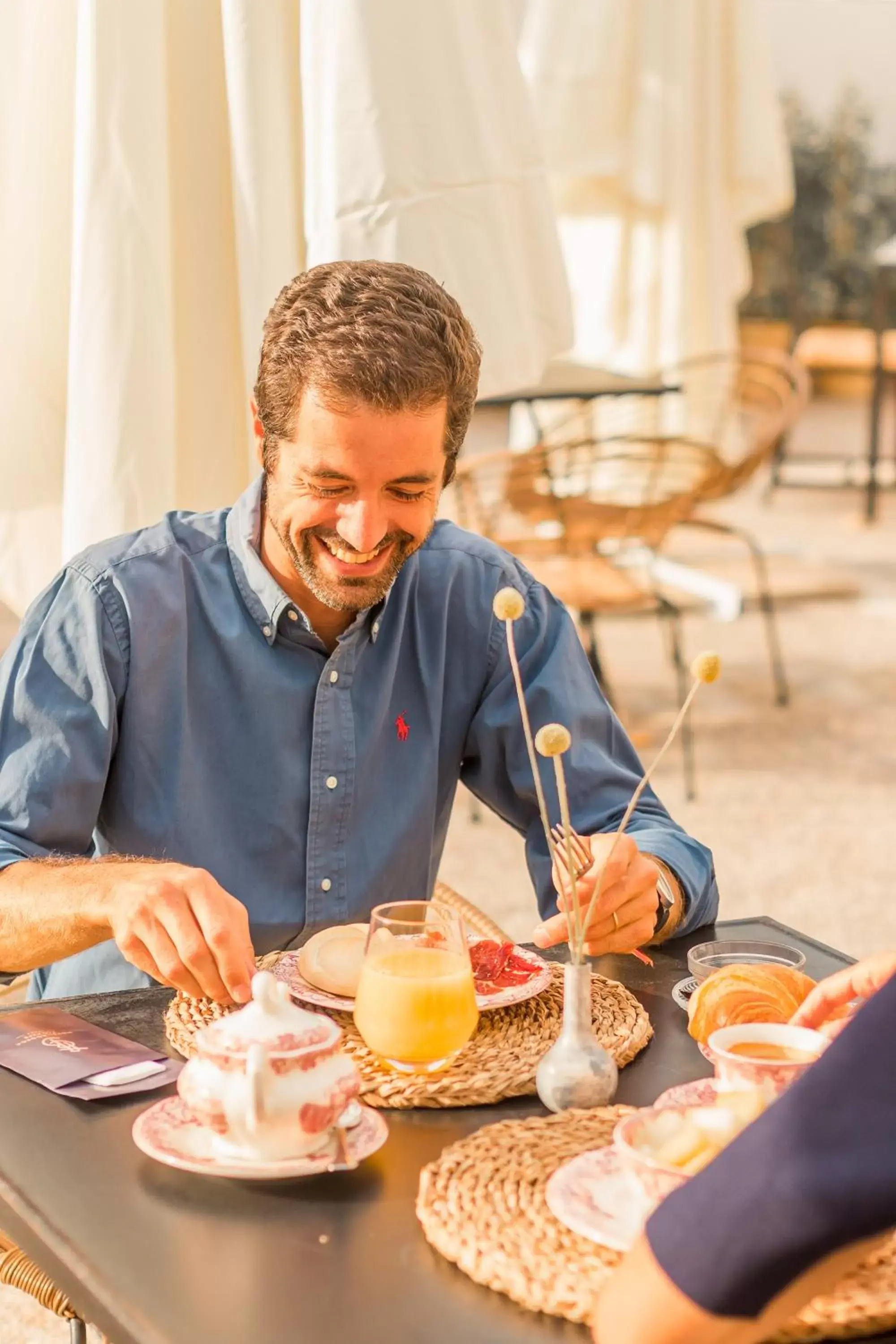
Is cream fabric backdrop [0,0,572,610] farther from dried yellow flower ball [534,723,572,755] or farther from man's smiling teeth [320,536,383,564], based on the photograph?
dried yellow flower ball [534,723,572,755]

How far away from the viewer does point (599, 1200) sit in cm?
98

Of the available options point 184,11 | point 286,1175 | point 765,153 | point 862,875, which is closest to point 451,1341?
point 286,1175

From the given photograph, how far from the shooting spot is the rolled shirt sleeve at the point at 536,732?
1.73 m

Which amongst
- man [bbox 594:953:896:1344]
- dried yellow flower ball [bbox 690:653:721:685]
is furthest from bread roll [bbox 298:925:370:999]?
man [bbox 594:953:896:1344]

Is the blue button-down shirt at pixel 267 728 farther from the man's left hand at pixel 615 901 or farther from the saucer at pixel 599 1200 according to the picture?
the saucer at pixel 599 1200

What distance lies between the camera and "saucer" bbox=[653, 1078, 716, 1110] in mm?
1131

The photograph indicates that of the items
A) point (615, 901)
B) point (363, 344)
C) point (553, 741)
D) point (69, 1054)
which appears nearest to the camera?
point (553, 741)

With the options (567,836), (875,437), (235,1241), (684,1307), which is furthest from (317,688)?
(875,437)

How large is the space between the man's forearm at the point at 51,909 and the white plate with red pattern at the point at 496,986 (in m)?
0.15

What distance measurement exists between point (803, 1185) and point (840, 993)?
550 mm

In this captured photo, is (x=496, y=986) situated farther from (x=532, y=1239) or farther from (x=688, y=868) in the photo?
(x=532, y=1239)

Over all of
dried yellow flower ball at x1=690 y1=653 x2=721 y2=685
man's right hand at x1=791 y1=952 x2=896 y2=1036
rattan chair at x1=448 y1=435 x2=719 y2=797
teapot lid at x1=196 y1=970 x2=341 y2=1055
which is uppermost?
dried yellow flower ball at x1=690 y1=653 x2=721 y2=685

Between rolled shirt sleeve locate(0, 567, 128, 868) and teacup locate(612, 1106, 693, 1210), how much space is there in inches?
29.0

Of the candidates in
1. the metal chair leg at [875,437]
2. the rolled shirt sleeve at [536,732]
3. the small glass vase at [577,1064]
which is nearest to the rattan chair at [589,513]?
the rolled shirt sleeve at [536,732]
